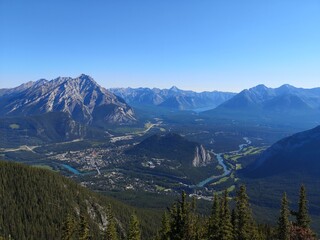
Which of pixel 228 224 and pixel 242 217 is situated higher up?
pixel 228 224

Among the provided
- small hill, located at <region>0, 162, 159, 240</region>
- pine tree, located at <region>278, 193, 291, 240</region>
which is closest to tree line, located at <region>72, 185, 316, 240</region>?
pine tree, located at <region>278, 193, 291, 240</region>

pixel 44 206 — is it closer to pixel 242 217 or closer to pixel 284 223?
pixel 284 223

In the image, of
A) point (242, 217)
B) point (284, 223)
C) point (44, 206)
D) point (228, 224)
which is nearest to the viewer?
point (228, 224)

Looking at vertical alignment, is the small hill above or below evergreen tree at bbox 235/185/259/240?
below

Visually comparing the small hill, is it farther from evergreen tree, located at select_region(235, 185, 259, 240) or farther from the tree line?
evergreen tree, located at select_region(235, 185, 259, 240)

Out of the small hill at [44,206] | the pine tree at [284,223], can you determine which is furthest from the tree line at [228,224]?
the small hill at [44,206]

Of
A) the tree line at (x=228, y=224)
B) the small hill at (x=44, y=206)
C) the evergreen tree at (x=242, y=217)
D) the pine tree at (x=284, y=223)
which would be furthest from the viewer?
the small hill at (x=44, y=206)

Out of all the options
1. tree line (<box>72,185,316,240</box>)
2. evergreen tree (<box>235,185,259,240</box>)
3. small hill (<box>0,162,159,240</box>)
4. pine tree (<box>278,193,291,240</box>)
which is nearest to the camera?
tree line (<box>72,185,316,240</box>)

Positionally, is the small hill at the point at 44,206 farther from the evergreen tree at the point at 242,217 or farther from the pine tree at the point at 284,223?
the evergreen tree at the point at 242,217

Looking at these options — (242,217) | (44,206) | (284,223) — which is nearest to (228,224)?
(242,217)

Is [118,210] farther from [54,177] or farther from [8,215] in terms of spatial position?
[8,215]
